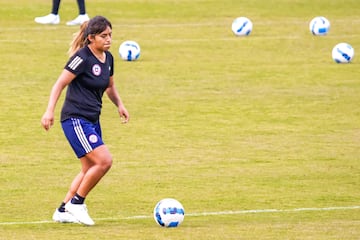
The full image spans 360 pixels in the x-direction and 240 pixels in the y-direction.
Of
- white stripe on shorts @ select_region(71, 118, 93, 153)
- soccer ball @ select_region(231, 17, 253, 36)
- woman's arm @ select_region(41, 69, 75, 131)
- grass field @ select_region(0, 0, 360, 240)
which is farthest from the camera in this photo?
soccer ball @ select_region(231, 17, 253, 36)

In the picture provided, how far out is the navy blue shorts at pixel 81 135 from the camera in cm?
1255

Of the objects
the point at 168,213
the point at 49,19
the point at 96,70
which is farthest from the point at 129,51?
the point at 168,213

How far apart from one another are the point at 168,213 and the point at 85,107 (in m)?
1.39

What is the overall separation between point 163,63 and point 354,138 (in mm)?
7979

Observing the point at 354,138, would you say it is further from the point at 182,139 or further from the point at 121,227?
the point at 121,227

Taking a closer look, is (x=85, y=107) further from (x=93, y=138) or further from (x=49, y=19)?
(x=49, y=19)

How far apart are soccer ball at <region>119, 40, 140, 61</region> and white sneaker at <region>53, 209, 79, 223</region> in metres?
13.1

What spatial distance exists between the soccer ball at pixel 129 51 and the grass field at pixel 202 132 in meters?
0.21

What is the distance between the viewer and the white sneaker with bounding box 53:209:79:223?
12746 millimetres

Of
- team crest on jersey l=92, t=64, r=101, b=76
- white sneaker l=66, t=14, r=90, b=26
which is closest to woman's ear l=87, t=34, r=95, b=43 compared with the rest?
team crest on jersey l=92, t=64, r=101, b=76

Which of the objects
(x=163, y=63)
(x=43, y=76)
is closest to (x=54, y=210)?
(x=43, y=76)

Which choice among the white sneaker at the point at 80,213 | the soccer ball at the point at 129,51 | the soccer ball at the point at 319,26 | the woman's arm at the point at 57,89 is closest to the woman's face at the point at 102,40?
the woman's arm at the point at 57,89

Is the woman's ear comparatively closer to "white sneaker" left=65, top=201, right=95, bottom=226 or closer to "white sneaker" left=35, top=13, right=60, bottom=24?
"white sneaker" left=65, top=201, right=95, bottom=226

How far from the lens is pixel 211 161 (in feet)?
55.0
